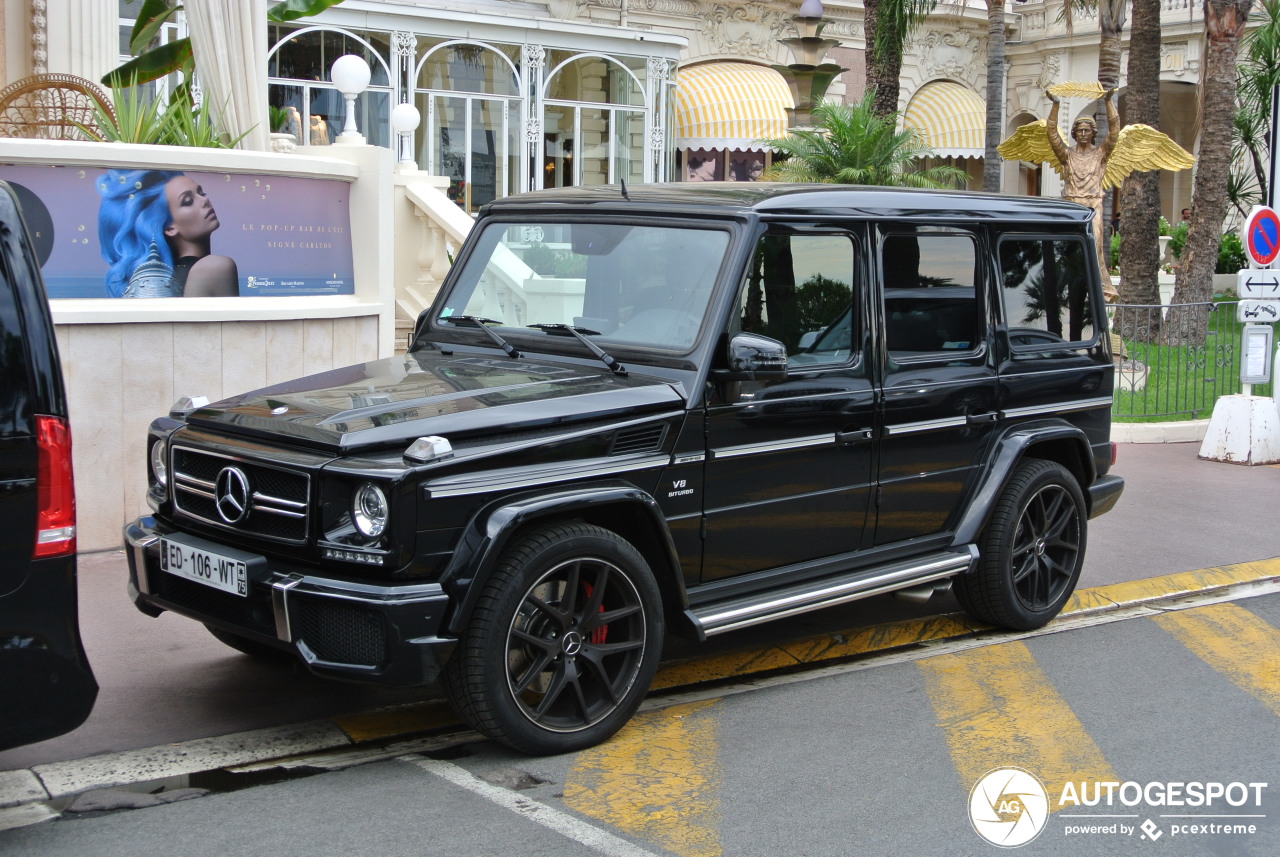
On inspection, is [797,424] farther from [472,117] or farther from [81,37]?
[472,117]

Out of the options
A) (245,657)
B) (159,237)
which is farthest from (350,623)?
(159,237)

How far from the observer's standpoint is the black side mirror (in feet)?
16.4

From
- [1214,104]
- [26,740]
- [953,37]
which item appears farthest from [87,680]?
[953,37]

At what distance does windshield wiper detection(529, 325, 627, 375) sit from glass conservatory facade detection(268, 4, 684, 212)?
1509 cm

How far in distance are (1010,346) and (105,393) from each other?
4.91 metres

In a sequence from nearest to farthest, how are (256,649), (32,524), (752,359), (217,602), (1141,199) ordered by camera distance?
(32,524), (217,602), (752,359), (256,649), (1141,199)

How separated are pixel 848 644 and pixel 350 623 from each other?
2.92 meters

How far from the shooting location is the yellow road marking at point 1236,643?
5.88m

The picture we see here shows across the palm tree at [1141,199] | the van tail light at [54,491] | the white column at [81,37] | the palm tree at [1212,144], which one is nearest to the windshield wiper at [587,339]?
the van tail light at [54,491]

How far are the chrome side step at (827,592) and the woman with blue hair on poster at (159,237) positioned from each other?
4.11 meters

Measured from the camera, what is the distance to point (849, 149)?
15805 mm

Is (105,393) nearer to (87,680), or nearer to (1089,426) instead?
(87,680)

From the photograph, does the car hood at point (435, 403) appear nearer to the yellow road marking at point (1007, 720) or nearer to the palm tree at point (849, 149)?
the yellow road marking at point (1007, 720)

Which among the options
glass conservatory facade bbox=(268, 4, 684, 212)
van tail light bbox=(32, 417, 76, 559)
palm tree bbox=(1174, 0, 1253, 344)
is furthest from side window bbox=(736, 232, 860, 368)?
glass conservatory facade bbox=(268, 4, 684, 212)
